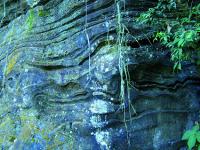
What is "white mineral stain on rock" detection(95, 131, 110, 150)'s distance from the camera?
10.6ft

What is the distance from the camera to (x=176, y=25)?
3.31 meters

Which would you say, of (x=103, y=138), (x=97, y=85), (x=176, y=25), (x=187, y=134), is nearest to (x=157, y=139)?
(x=187, y=134)

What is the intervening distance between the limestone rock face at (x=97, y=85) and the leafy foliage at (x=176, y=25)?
131 millimetres

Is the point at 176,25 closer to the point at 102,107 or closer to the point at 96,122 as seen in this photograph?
the point at 102,107

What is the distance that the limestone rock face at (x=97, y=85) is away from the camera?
10.7ft

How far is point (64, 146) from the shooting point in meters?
3.32

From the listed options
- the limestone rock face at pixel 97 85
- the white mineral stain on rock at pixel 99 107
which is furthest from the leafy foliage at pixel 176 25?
the white mineral stain on rock at pixel 99 107

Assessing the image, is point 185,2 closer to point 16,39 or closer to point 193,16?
point 193,16

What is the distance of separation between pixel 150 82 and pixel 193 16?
63 cm

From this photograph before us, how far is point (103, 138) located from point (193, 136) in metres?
0.69

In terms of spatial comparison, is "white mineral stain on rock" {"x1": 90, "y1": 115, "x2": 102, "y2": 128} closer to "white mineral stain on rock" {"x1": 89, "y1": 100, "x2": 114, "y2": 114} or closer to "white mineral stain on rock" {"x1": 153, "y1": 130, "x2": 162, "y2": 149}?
"white mineral stain on rock" {"x1": 89, "y1": 100, "x2": 114, "y2": 114}

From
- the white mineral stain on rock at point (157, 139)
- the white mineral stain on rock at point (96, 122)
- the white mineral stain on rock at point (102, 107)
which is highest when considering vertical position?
the white mineral stain on rock at point (102, 107)

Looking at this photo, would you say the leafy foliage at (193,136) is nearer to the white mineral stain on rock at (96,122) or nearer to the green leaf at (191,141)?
the green leaf at (191,141)

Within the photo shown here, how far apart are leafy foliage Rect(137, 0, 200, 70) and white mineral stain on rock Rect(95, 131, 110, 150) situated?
75 cm
